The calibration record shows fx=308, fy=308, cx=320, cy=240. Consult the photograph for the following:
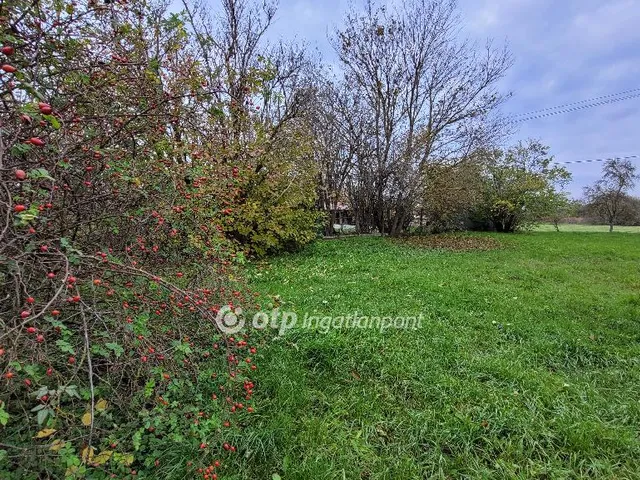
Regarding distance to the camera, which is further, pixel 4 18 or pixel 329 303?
pixel 329 303

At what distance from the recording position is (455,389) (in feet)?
6.76

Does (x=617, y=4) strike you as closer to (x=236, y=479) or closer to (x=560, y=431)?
(x=560, y=431)

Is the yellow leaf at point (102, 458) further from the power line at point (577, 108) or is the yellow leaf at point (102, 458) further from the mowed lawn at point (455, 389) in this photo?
the power line at point (577, 108)

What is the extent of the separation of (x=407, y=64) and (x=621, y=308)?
927 centimetres

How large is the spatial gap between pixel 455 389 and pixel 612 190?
867 inches

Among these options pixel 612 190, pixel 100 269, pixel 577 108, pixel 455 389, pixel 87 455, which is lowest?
pixel 455 389

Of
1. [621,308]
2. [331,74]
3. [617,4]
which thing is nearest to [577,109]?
[617,4]

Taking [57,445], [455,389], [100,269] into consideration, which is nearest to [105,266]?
[100,269]

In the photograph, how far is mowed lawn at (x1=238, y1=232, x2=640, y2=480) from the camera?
5.14ft

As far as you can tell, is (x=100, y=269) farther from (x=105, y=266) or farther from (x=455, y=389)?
(x=455, y=389)

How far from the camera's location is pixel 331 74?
1045 cm

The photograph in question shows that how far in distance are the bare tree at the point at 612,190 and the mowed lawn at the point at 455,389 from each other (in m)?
17.4

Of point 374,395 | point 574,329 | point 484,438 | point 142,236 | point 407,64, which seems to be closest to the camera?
point 484,438

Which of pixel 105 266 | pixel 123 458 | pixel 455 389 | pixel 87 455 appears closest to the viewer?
pixel 87 455
